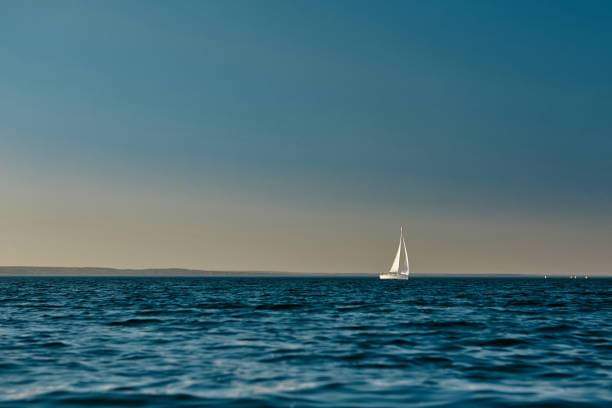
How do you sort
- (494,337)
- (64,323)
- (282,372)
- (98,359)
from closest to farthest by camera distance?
(282,372) < (98,359) < (494,337) < (64,323)

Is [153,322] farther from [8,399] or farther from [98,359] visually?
[8,399]

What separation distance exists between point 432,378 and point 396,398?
10.6ft

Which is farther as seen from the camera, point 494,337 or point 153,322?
point 153,322

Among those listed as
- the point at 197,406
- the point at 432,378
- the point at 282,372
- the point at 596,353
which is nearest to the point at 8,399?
the point at 197,406

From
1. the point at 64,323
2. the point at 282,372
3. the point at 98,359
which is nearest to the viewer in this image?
the point at 282,372

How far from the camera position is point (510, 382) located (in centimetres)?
1872

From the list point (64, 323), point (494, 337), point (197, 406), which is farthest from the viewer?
point (64, 323)

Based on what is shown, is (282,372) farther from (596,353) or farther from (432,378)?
(596,353)

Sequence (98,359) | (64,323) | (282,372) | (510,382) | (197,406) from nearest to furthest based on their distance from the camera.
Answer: (197,406)
(510,382)
(282,372)
(98,359)
(64,323)

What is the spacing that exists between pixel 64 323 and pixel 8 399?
21.6 m

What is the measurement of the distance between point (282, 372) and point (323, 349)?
17.8 feet

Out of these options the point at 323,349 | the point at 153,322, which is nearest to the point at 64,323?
the point at 153,322

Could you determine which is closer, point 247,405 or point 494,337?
point 247,405

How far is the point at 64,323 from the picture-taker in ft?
120
